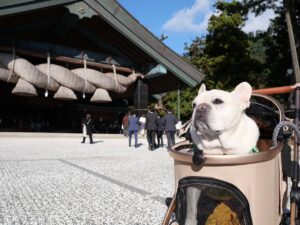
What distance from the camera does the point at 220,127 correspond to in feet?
6.88

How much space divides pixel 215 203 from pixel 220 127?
0.47m

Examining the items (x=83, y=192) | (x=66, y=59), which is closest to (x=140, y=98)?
(x=66, y=59)

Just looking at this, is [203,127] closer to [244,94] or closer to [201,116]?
[201,116]

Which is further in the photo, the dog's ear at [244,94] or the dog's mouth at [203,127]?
the dog's ear at [244,94]

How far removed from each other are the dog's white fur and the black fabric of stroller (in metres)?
0.04

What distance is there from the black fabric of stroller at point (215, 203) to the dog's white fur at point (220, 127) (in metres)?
0.04

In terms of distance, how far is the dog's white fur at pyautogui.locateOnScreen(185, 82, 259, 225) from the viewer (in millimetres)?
2111

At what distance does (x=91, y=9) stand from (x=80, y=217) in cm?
1418

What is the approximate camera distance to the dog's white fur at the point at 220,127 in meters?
2.11

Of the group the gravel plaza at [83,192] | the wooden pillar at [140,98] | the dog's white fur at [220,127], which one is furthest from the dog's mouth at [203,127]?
the wooden pillar at [140,98]

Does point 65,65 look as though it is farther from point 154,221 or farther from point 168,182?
point 154,221

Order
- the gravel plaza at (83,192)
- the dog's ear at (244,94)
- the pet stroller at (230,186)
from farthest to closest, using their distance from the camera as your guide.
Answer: the gravel plaza at (83,192)
the dog's ear at (244,94)
the pet stroller at (230,186)

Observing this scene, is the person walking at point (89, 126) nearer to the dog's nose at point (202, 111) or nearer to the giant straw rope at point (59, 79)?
the giant straw rope at point (59, 79)

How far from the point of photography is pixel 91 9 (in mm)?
16688
